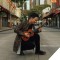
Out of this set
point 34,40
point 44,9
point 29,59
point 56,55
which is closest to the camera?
point 56,55

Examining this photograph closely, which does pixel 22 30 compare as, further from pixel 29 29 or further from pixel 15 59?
pixel 15 59

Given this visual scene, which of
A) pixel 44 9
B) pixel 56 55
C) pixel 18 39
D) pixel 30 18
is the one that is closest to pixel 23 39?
pixel 18 39

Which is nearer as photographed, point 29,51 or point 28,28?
point 28,28

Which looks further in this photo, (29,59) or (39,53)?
(39,53)

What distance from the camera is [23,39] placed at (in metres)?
9.48

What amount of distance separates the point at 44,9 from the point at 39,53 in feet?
440

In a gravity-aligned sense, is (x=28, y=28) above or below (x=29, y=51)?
above

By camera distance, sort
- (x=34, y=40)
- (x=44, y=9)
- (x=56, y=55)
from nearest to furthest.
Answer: (x=56, y=55), (x=34, y=40), (x=44, y=9)

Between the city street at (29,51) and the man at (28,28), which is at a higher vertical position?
the man at (28,28)

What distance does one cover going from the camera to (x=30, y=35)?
30.4 feet

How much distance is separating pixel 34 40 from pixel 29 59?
0.83 m

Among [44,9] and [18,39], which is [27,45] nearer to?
[18,39]

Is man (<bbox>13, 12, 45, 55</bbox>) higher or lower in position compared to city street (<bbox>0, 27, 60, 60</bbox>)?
higher

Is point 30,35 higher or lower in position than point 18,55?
higher
